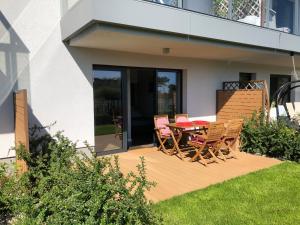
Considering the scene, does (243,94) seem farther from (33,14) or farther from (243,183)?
(33,14)

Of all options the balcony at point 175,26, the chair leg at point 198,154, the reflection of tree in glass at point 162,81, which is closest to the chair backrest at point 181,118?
the reflection of tree in glass at point 162,81

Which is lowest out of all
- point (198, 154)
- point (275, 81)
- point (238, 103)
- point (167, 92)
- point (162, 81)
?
point (198, 154)

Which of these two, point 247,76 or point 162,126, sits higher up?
point 247,76

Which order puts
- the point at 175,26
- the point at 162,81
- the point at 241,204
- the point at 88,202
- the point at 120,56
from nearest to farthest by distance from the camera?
the point at 88,202, the point at 241,204, the point at 175,26, the point at 120,56, the point at 162,81

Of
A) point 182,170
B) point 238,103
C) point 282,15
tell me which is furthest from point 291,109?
point 182,170

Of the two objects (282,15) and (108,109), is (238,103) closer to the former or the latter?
(282,15)

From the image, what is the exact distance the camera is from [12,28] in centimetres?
379

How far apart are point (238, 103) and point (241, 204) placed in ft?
15.6

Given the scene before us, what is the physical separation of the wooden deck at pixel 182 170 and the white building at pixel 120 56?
1.13m

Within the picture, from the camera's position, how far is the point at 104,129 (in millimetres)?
6965

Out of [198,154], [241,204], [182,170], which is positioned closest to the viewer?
[241,204]

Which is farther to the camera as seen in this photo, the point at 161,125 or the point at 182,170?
the point at 161,125

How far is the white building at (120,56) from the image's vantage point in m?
4.43

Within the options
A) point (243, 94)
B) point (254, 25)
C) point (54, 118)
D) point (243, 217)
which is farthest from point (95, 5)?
point (243, 94)
